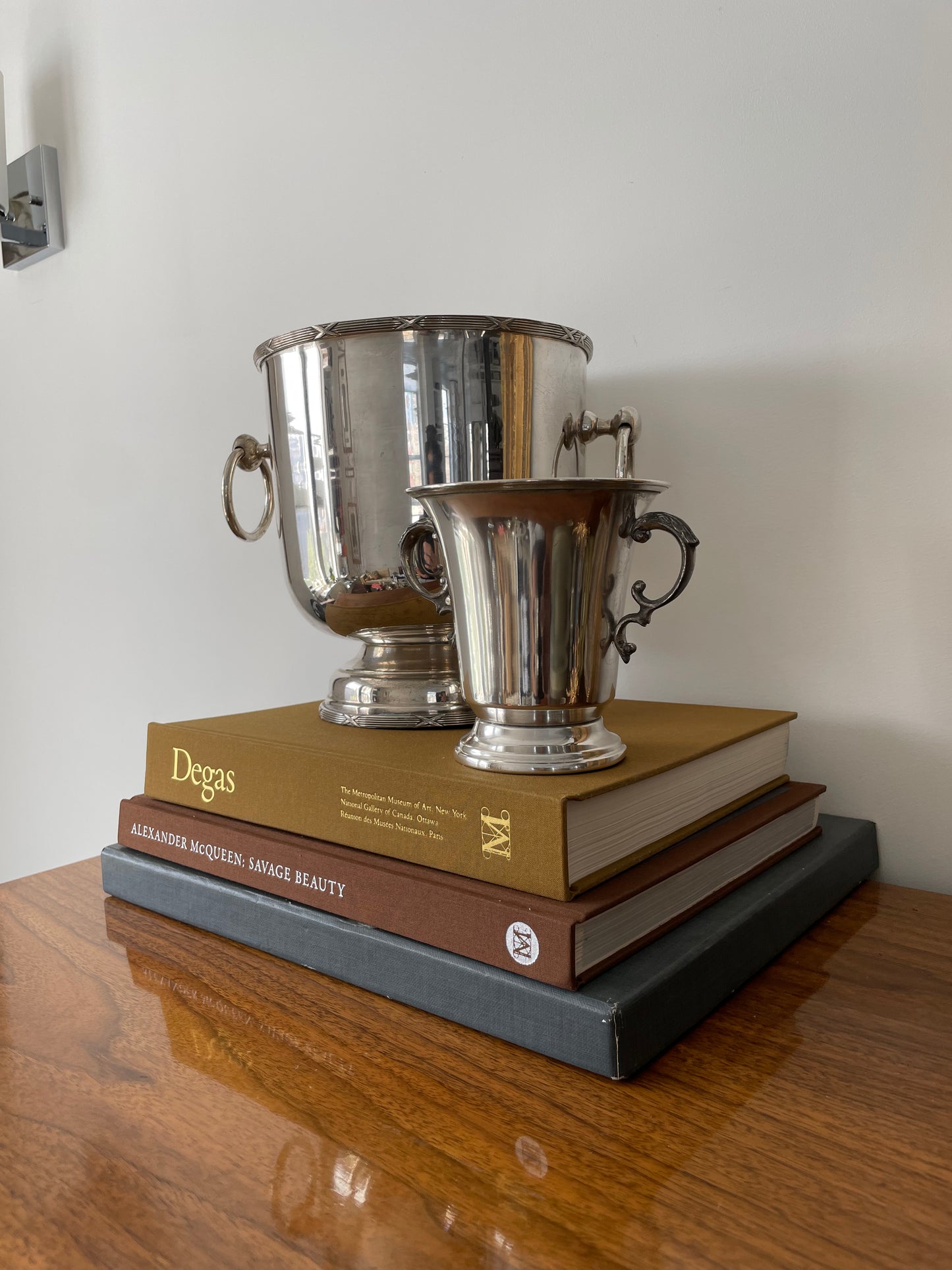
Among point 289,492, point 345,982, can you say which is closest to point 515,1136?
point 345,982

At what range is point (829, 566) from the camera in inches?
27.1

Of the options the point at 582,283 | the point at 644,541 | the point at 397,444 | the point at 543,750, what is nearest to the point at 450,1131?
the point at 543,750

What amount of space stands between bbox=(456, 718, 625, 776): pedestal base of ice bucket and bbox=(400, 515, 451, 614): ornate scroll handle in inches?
4.4

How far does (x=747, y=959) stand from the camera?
500 mm

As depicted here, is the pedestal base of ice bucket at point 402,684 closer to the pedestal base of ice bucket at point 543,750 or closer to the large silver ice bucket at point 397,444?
the large silver ice bucket at point 397,444

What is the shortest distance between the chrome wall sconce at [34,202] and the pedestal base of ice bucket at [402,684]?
1.01 m

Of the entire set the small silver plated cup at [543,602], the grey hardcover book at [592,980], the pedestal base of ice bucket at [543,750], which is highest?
the small silver plated cup at [543,602]

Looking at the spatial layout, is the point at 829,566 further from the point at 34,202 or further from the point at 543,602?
the point at 34,202

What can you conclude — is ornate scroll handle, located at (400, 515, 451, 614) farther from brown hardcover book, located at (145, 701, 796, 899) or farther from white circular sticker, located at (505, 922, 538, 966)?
white circular sticker, located at (505, 922, 538, 966)

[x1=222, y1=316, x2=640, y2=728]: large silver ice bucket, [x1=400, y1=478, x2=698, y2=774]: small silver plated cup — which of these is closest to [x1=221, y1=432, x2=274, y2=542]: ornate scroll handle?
[x1=222, y1=316, x2=640, y2=728]: large silver ice bucket

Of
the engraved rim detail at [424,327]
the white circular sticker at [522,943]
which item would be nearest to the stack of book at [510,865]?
the white circular sticker at [522,943]

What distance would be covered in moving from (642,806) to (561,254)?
1.75ft

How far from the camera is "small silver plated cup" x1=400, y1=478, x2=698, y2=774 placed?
1.58ft

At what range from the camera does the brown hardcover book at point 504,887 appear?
43cm
